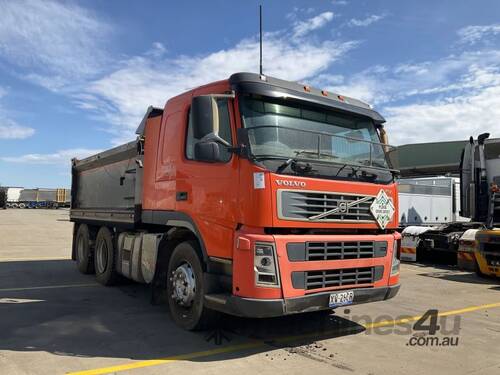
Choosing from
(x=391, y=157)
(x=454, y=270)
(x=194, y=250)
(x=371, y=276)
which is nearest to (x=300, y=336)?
(x=371, y=276)

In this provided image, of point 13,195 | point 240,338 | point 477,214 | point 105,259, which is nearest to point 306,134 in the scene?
point 240,338

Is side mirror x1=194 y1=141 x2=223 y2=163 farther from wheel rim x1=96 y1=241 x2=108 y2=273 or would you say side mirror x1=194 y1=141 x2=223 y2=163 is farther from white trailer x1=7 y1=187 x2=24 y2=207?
white trailer x1=7 y1=187 x2=24 y2=207

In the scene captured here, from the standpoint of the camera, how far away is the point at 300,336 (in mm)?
5816

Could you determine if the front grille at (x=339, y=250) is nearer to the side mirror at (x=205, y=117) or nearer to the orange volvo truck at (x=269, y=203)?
the orange volvo truck at (x=269, y=203)

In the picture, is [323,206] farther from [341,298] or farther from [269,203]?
[341,298]

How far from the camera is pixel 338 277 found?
538 centimetres

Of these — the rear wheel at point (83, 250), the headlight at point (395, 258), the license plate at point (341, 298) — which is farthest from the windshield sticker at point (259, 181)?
the rear wheel at point (83, 250)

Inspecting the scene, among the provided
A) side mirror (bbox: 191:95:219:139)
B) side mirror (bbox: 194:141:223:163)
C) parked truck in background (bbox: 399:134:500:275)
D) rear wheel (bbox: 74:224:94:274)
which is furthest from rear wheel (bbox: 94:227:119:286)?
parked truck in background (bbox: 399:134:500:275)

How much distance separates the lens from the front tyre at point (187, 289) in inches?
222

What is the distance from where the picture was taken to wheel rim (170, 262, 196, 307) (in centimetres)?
581

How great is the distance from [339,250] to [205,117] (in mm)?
2113

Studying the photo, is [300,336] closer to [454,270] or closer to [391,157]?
[391,157]

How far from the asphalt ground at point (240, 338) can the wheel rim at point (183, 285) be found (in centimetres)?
40

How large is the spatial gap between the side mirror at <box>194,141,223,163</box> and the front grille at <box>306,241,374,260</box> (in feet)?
4.50
